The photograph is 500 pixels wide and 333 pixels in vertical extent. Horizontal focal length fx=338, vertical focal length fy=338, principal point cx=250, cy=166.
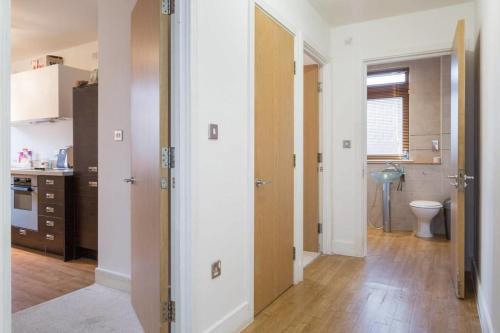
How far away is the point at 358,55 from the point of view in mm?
3697

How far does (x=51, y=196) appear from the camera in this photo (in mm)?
3670

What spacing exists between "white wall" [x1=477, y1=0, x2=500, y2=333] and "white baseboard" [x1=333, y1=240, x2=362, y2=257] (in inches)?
55.2

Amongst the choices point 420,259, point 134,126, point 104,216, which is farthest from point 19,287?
point 420,259

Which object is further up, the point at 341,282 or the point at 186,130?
the point at 186,130

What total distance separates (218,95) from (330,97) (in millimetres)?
2159

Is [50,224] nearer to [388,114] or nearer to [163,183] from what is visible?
[163,183]

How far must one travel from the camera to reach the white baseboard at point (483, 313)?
75.8 inches

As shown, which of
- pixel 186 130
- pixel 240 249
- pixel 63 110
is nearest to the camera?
pixel 186 130

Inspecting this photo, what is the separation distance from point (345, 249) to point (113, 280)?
7.83ft

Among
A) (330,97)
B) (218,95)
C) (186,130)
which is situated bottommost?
(186,130)

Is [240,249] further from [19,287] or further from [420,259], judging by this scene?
A: [420,259]

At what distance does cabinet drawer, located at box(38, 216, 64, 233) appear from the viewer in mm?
3588

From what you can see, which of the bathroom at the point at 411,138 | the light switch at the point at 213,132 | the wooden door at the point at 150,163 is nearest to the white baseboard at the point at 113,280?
the wooden door at the point at 150,163

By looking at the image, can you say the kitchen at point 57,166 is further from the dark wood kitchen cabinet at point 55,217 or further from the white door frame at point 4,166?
the white door frame at point 4,166
